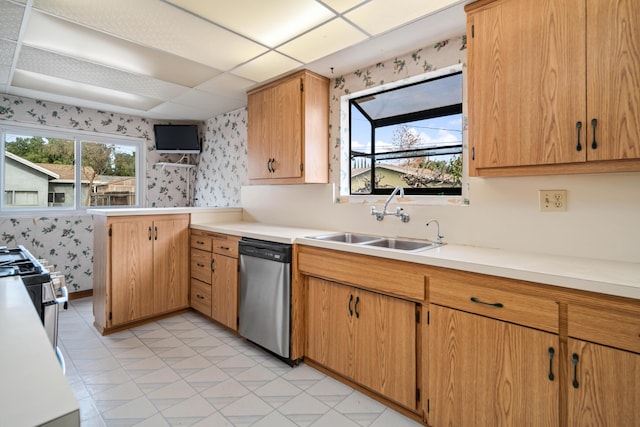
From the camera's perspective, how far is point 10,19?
1999 millimetres

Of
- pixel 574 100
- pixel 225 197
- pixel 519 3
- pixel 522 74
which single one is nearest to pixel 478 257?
pixel 574 100

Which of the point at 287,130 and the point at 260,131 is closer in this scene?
the point at 287,130

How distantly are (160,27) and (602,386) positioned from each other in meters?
2.92

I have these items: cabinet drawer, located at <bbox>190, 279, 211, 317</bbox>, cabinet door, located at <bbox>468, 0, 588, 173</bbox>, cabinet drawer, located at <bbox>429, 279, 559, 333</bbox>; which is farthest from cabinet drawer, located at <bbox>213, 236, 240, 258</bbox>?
cabinet door, located at <bbox>468, 0, 588, 173</bbox>

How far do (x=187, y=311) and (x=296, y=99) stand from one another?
245 centimetres

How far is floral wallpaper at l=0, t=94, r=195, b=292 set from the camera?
138 inches

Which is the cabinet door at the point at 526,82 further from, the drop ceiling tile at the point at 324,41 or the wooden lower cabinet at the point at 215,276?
the wooden lower cabinet at the point at 215,276

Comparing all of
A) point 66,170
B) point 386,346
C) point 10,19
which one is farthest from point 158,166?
point 386,346

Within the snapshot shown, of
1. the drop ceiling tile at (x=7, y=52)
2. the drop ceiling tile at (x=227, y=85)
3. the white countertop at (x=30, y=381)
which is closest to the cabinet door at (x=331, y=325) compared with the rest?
the white countertop at (x=30, y=381)

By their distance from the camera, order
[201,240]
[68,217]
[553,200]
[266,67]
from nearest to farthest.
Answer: [553,200]
[266,67]
[201,240]
[68,217]

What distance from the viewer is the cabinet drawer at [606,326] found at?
1130mm

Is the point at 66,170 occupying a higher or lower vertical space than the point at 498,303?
higher

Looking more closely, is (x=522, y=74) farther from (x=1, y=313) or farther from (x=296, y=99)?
(x=1, y=313)

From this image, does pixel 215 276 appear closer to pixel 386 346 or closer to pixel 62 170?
pixel 386 346
